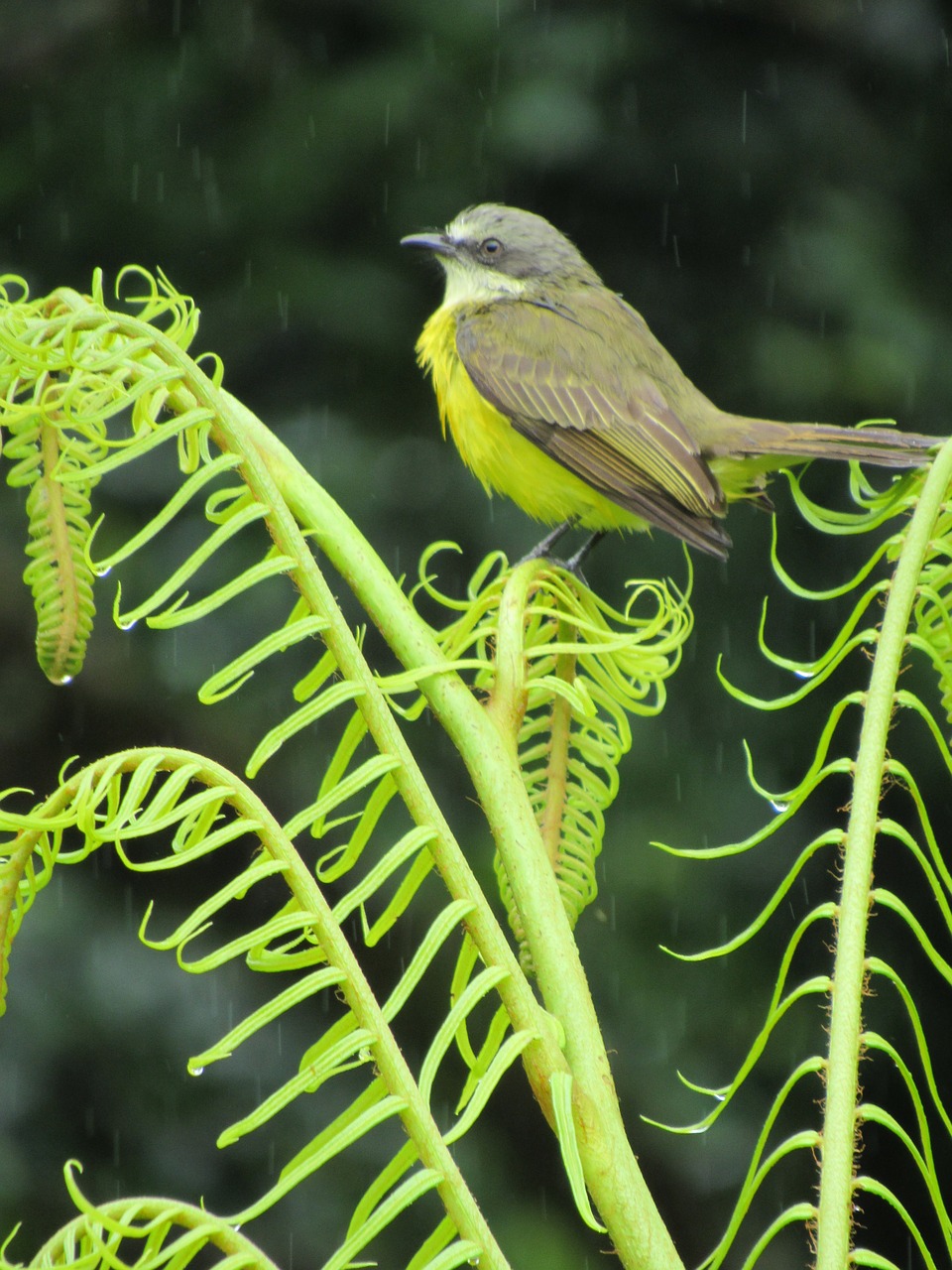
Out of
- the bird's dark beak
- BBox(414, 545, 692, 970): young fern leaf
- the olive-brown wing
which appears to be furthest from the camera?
the bird's dark beak

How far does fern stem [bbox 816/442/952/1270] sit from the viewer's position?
0.82m

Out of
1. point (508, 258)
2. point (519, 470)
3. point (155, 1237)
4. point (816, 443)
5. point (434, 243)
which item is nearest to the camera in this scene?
point (155, 1237)

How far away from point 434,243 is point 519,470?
553 millimetres

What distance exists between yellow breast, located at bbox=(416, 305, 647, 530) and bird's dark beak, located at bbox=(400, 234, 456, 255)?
0.29 m

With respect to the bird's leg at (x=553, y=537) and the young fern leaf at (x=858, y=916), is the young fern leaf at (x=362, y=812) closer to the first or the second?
the young fern leaf at (x=858, y=916)

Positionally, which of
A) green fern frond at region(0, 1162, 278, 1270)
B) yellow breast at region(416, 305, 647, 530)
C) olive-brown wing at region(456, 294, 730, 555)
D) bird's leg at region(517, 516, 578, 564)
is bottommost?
bird's leg at region(517, 516, 578, 564)

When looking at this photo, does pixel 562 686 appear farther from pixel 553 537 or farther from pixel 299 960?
pixel 553 537

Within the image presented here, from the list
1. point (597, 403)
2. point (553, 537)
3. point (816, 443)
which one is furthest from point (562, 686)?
point (597, 403)

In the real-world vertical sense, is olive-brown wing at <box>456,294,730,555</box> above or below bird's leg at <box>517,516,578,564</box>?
above

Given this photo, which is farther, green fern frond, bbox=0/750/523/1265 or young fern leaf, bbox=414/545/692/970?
young fern leaf, bbox=414/545/692/970

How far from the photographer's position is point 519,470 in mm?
2531

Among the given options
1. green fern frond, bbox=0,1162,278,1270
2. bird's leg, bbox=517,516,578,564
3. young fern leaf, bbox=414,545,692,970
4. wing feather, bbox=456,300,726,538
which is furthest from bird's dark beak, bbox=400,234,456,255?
green fern frond, bbox=0,1162,278,1270

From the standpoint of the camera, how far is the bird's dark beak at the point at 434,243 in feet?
9.00

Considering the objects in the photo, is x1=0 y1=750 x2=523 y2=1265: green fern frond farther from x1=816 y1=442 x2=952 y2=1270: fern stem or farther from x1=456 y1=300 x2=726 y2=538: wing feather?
x1=456 y1=300 x2=726 y2=538: wing feather
